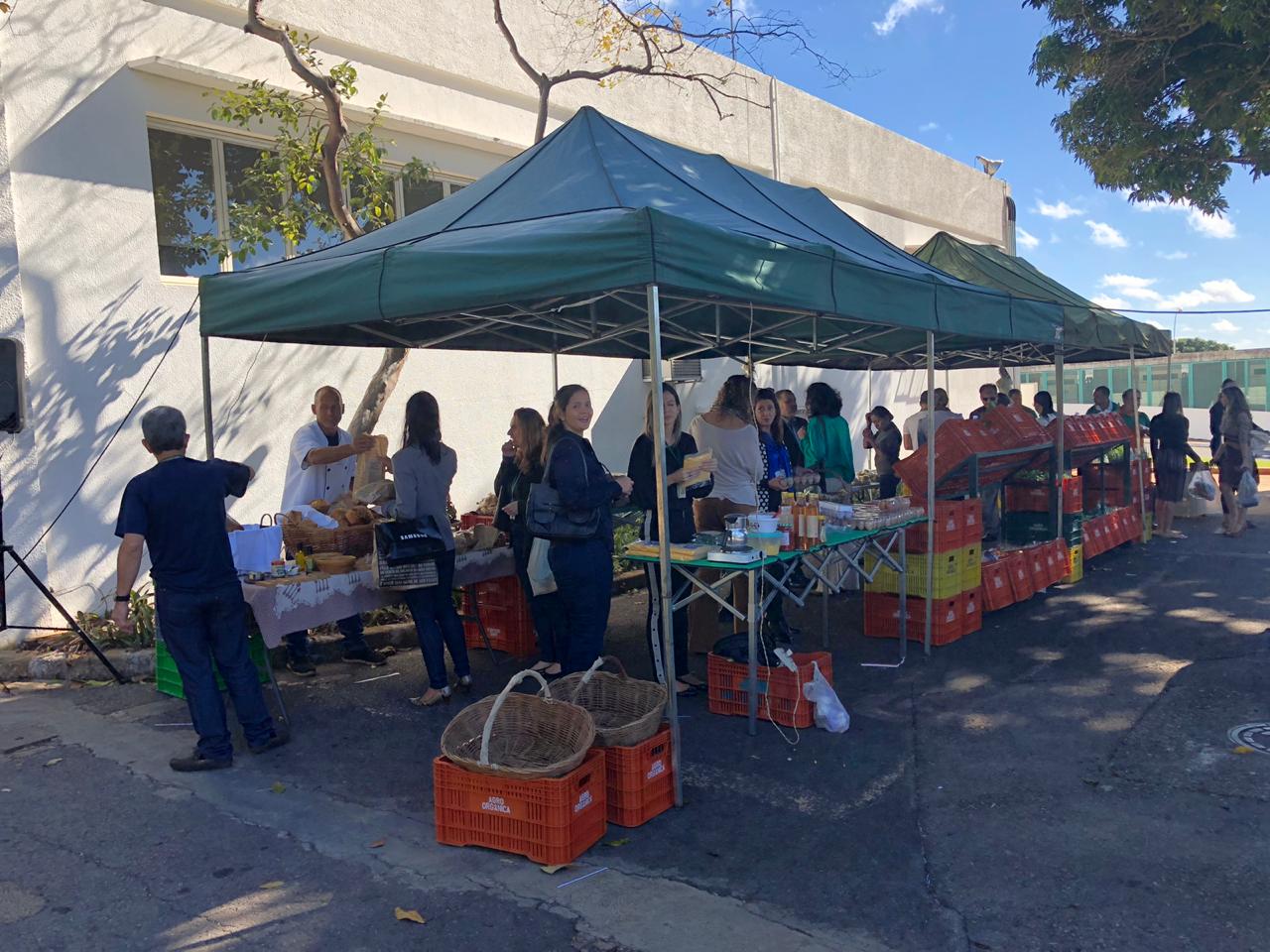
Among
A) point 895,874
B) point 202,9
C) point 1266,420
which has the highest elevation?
point 202,9

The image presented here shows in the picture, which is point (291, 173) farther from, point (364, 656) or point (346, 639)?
point (364, 656)

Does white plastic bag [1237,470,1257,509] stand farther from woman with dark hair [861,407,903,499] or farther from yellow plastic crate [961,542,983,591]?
yellow plastic crate [961,542,983,591]

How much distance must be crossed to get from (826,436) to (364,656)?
15.3 ft

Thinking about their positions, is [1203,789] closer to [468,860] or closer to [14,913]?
[468,860]

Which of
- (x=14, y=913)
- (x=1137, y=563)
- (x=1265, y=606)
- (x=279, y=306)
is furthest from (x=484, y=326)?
(x=1137, y=563)

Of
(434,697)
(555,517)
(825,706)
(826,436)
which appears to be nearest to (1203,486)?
(826,436)

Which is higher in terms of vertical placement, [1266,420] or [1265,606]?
[1266,420]

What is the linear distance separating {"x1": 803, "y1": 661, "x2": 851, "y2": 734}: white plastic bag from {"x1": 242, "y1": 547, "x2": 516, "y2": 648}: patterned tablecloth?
8.32 ft

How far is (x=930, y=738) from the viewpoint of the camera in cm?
532

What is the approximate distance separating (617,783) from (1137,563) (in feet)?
26.8

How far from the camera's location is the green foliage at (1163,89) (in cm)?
947

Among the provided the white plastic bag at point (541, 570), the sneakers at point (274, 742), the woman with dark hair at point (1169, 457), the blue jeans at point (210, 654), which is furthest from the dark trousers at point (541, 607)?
the woman with dark hair at point (1169, 457)

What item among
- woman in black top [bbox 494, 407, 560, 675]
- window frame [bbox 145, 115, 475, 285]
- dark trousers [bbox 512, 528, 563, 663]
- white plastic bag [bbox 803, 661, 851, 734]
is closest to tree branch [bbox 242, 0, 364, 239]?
window frame [bbox 145, 115, 475, 285]

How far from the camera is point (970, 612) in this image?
299 inches
